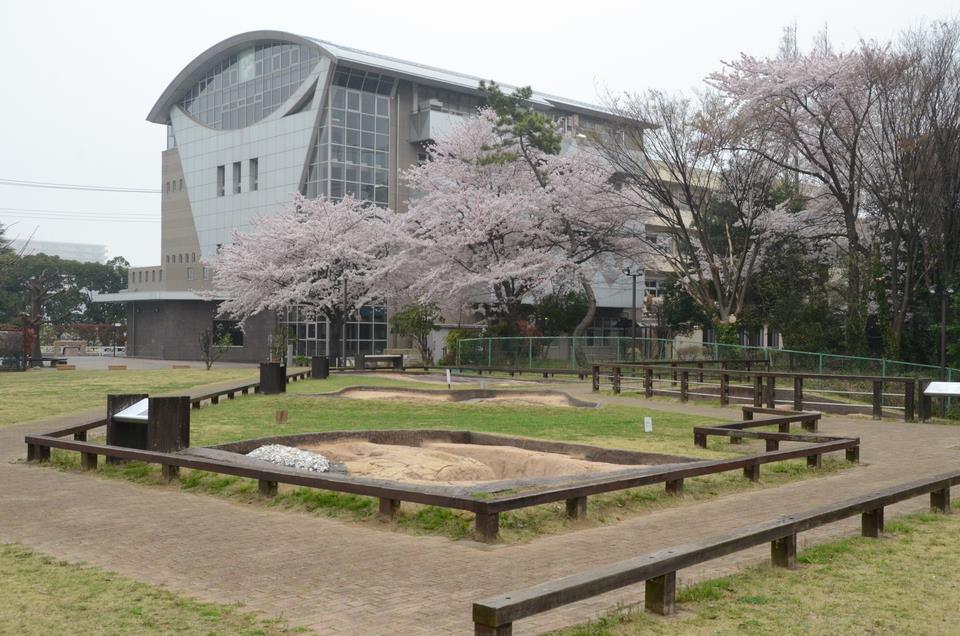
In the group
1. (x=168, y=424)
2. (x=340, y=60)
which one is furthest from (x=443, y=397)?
(x=340, y=60)

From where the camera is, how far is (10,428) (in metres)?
18.0

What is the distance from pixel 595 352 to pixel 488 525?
106 ft

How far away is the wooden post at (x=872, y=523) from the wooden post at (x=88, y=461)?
975 cm

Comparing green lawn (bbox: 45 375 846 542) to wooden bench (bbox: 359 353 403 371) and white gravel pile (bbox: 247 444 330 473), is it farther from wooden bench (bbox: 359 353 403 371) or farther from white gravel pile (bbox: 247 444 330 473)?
wooden bench (bbox: 359 353 403 371)

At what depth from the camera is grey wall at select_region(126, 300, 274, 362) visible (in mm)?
59531

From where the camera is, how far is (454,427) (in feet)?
57.0

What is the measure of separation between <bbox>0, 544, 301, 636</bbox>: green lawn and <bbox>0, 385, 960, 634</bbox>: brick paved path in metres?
0.23

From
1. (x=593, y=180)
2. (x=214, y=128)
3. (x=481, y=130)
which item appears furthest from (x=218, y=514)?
(x=214, y=128)

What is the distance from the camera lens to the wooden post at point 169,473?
11344 mm

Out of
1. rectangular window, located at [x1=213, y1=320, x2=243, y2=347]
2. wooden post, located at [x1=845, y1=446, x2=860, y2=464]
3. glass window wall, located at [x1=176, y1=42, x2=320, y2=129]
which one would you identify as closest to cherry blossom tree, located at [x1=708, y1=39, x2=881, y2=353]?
wooden post, located at [x1=845, y1=446, x2=860, y2=464]

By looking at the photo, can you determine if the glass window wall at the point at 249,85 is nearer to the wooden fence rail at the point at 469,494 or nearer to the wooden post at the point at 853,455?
the wooden fence rail at the point at 469,494

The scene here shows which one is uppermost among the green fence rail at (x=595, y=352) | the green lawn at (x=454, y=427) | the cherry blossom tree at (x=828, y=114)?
the cherry blossom tree at (x=828, y=114)

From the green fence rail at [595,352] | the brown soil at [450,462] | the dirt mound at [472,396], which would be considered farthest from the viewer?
the green fence rail at [595,352]

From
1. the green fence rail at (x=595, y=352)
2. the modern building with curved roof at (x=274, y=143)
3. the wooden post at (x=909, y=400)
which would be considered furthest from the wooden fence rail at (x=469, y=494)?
the modern building with curved roof at (x=274, y=143)
